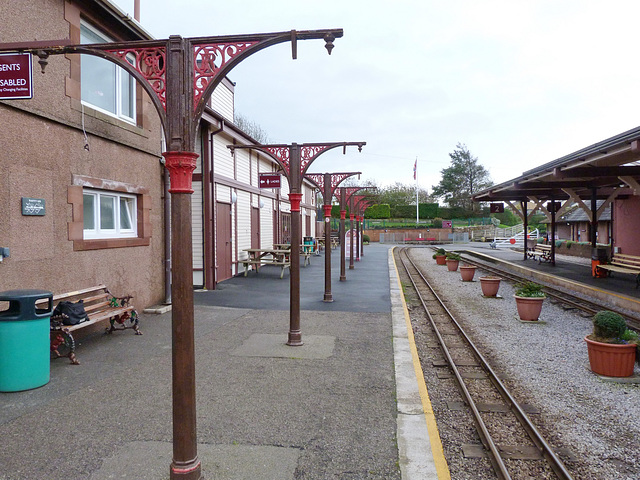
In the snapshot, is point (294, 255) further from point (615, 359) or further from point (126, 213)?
point (615, 359)

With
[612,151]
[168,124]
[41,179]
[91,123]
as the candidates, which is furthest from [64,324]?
[612,151]

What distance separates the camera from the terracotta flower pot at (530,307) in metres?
9.47

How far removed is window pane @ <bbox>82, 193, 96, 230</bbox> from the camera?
7602 mm

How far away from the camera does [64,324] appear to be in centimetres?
611

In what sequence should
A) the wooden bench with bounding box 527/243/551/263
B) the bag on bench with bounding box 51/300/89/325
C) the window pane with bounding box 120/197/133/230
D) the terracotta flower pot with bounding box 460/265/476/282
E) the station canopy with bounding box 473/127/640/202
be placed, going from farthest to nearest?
the wooden bench with bounding box 527/243/551/263
the terracotta flower pot with bounding box 460/265/476/282
the station canopy with bounding box 473/127/640/202
the window pane with bounding box 120/197/133/230
the bag on bench with bounding box 51/300/89/325

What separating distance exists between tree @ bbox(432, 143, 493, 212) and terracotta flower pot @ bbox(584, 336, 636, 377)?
65.9 m

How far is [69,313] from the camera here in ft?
20.2

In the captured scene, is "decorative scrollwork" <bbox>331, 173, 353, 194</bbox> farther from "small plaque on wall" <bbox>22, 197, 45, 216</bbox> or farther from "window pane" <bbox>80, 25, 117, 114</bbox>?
"small plaque on wall" <bbox>22, 197, 45, 216</bbox>

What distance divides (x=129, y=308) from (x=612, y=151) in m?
10.3

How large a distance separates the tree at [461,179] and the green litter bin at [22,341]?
68.8 meters

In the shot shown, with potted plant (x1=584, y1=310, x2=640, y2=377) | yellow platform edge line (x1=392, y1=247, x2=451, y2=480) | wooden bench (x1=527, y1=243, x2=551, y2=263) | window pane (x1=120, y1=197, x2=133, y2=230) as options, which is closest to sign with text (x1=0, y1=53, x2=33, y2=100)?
window pane (x1=120, y1=197, x2=133, y2=230)

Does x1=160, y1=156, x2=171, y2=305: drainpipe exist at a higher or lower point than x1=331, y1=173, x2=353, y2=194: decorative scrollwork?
lower

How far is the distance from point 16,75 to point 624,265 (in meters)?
16.3

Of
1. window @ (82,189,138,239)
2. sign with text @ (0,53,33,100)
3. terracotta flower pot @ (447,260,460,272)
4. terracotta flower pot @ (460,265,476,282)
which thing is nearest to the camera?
sign with text @ (0,53,33,100)
